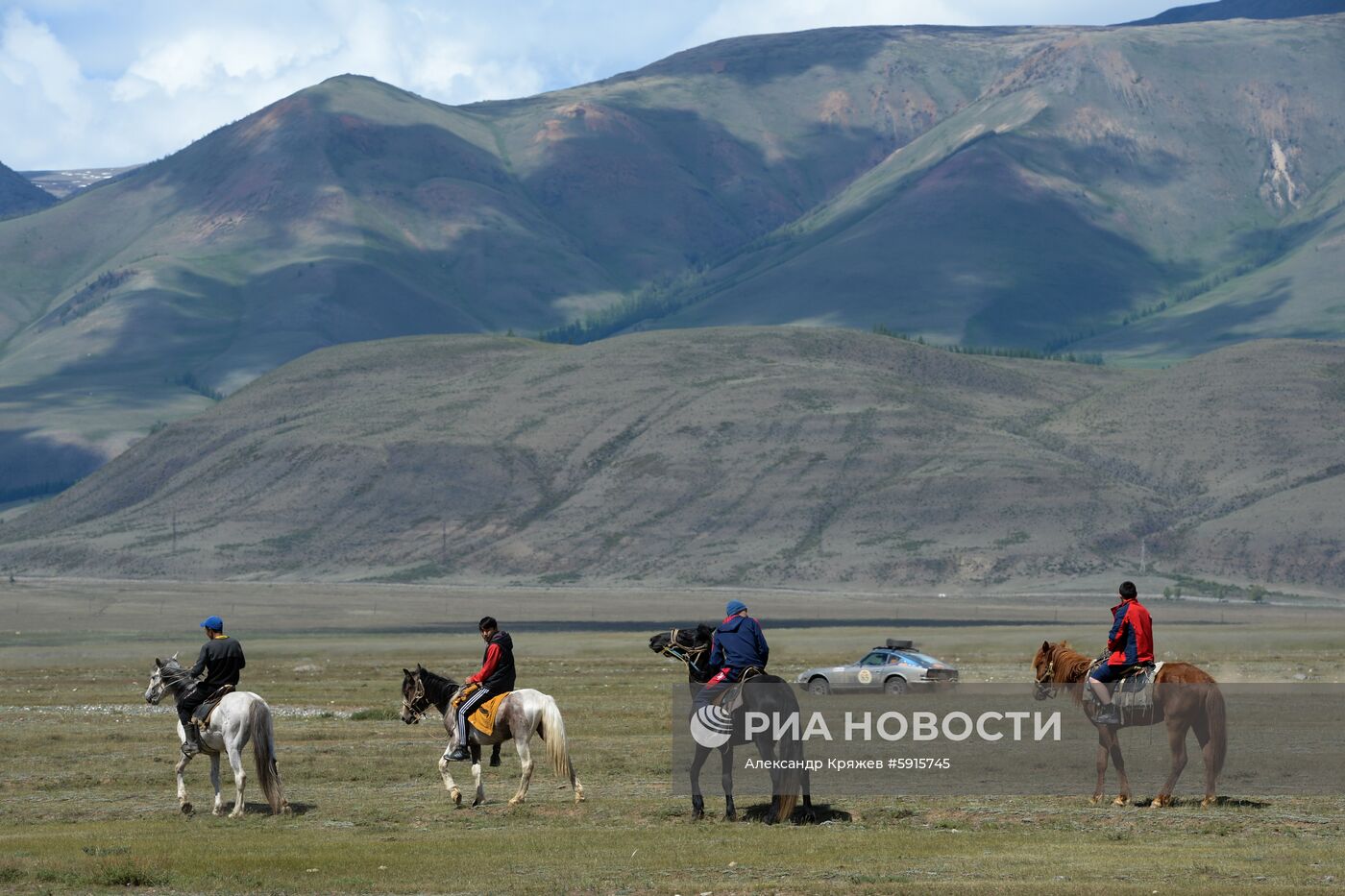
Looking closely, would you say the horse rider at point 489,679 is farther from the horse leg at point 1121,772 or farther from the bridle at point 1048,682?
the horse leg at point 1121,772

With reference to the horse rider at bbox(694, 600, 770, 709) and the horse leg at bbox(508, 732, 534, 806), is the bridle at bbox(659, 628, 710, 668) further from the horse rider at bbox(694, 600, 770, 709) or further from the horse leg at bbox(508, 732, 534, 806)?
the horse leg at bbox(508, 732, 534, 806)

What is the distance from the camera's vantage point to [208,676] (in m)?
28.6

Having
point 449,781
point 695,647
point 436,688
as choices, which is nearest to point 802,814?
point 695,647

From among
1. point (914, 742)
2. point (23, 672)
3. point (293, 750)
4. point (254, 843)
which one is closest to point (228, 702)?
point (254, 843)

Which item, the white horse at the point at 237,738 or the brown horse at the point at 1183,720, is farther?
the white horse at the point at 237,738

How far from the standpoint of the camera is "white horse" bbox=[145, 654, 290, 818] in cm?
2800

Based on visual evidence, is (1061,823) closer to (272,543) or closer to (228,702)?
(228,702)

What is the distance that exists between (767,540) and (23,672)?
375ft

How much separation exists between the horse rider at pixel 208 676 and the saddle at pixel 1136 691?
13628mm

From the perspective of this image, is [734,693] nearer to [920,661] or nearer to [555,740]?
[555,740]

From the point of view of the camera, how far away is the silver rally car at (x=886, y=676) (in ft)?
184

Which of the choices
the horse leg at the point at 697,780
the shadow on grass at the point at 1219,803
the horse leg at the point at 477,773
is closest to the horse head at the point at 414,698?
the horse leg at the point at 477,773

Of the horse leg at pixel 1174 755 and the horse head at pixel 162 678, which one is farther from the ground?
the horse head at pixel 162 678

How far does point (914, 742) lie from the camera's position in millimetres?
39281
